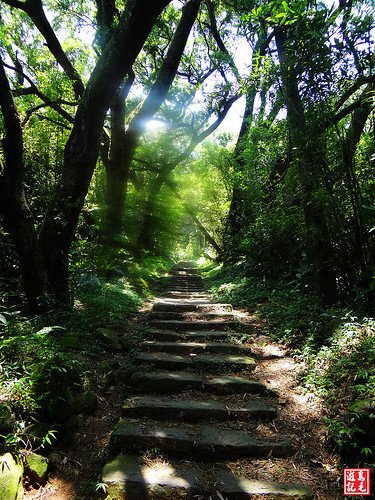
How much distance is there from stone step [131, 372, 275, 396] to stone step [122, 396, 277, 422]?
0.31 metres

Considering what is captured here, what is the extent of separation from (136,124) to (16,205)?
5003 mm

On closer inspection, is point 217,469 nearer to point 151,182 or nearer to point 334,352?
point 334,352

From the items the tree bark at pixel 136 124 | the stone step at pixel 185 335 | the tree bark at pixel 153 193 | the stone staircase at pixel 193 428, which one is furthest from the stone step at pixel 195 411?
the tree bark at pixel 153 193

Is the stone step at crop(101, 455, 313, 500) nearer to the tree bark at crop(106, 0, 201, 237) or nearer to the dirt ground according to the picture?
the dirt ground

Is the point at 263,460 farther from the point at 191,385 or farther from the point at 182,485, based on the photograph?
the point at 191,385

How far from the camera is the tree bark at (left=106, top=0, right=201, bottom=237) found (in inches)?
299

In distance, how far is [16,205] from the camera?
160 inches

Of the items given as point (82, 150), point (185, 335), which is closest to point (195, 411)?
point (185, 335)

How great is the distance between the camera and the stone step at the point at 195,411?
3.01 meters

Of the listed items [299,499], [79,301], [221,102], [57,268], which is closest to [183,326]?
[79,301]

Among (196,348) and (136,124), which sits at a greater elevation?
(136,124)

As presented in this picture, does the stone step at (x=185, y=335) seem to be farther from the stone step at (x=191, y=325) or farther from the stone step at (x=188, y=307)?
the stone step at (x=188, y=307)

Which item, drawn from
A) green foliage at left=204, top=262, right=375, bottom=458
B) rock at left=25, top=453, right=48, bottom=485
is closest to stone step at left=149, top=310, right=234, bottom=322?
green foliage at left=204, top=262, right=375, bottom=458

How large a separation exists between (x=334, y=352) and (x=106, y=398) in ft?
8.58
